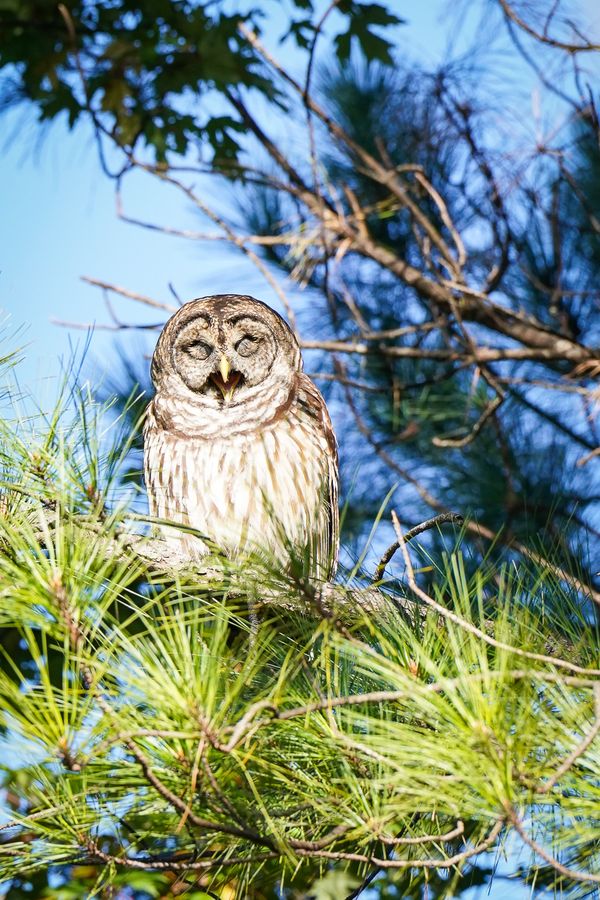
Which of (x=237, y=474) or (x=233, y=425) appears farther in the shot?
(x=233, y=425)

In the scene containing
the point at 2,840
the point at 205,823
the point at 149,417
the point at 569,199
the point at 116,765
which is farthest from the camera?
the point at 569,199

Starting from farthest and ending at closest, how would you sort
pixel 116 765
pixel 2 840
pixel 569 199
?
pixel 569 199 < pixel 2 840 < pixel 116 765

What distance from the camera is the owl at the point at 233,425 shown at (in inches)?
135

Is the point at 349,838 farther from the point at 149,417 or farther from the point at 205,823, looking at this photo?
the point at 149,417

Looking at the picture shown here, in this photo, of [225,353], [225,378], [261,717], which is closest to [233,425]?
[225,378]

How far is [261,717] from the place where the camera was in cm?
170

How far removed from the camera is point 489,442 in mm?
5223

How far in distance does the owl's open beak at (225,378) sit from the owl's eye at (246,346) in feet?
0.29

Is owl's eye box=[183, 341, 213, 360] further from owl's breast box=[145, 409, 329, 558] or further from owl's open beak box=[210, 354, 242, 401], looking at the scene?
owl's breast box=[145, 409, 329, 558]

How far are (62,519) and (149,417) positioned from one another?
6.56 feet

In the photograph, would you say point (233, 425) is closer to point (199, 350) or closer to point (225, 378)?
point (225, 378)

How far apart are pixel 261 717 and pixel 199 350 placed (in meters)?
2.27

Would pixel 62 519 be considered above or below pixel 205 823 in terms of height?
above

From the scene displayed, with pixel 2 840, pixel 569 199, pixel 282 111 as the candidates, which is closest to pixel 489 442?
pixel 569 199
